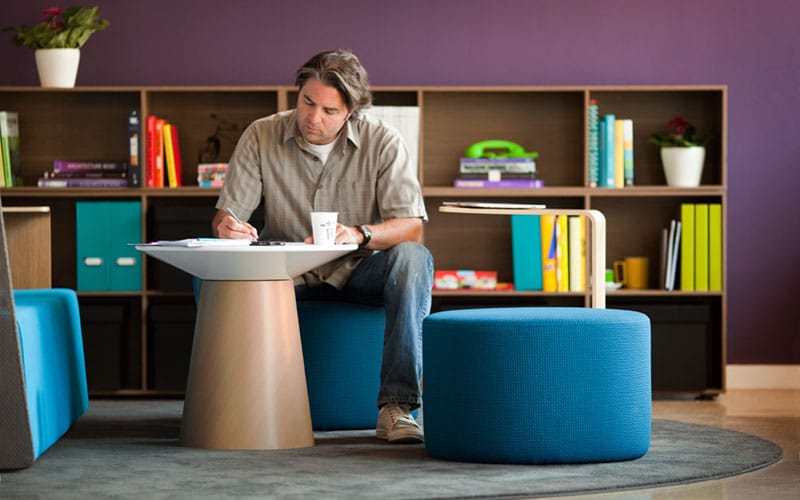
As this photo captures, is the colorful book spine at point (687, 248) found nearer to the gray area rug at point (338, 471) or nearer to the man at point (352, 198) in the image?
the gray area rug at point (338, 471)

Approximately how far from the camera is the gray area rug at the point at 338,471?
2.56 m

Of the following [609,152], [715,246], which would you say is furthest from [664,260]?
[609,152]

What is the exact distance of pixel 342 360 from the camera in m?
3.49

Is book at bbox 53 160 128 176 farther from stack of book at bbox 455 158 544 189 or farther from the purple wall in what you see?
stack of book at bbox 455 158 544 189

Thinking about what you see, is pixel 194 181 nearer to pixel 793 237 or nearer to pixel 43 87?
pixel 43 87

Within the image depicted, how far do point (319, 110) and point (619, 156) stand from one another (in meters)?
1.64

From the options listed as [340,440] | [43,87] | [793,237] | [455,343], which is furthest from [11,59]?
[793,237]

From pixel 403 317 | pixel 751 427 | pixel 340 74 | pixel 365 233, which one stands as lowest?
pixel 751 427

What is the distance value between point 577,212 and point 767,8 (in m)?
2.00

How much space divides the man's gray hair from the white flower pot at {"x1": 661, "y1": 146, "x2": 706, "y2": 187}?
5.44 ft

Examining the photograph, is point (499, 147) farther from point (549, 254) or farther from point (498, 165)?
point (549, 254)

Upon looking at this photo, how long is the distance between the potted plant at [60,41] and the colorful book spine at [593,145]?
1828 mm

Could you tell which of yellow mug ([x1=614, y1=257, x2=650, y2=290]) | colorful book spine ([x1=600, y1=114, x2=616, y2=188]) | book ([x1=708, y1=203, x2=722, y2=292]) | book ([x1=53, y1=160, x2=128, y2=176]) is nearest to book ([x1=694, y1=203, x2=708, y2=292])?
book ([x1=708, y1=203, x2=722, y2=292])

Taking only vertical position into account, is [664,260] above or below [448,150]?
below
